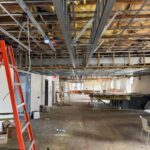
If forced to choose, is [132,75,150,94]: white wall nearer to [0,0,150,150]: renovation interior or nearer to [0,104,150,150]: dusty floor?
[0,0,150,150]: renovation interior

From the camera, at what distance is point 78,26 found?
461 centimetres

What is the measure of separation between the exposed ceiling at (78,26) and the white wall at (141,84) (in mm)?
5174

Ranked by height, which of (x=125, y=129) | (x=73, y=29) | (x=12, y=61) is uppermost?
(x=73, y=29)

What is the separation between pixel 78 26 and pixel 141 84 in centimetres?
1029

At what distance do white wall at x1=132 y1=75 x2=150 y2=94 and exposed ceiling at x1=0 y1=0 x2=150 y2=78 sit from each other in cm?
517

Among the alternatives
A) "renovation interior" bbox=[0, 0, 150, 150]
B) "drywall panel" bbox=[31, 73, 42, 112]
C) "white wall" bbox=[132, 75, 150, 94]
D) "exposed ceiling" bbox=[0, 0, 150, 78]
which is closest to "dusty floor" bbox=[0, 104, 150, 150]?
"renovation interior" bbox=[0, 0, 150, 150]

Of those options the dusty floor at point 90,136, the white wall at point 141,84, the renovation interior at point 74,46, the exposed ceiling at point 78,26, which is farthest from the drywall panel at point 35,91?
the white wall at point 141,84

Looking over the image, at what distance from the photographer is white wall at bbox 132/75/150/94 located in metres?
13.0

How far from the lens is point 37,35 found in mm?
5387

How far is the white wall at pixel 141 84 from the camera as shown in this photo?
1297 centimetres

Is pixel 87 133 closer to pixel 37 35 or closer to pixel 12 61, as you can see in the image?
pixel 37 35

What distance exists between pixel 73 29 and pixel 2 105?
3.24 m

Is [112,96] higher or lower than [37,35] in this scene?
lower

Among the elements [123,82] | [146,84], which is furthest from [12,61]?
[123,82]
